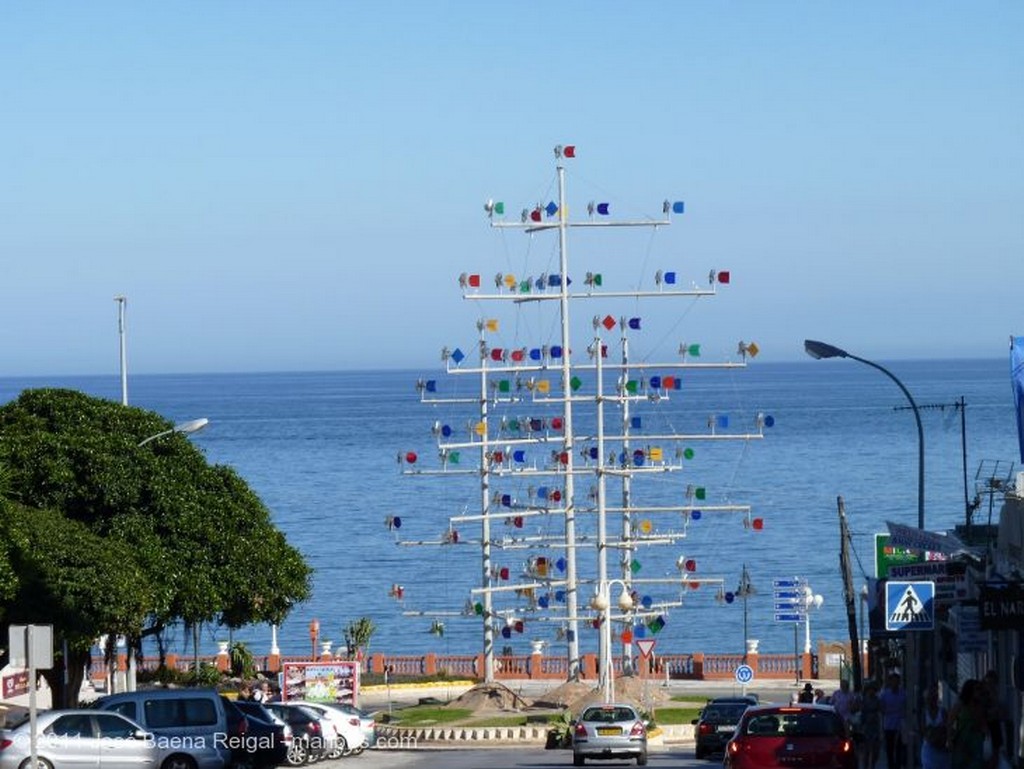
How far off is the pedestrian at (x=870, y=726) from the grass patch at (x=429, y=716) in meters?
21.6

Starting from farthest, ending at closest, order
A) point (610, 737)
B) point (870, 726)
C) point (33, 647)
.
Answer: point (610, 737)
point (870, 726)
point (33, 647)

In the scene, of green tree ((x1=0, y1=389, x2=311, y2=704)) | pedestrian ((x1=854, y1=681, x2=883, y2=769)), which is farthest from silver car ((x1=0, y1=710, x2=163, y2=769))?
pedestrian ((x1=854, y1=681, x2=883, y2=769))

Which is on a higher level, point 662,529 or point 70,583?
point 70,583

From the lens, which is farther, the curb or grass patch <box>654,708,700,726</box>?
grass patch <box>654,708,700,726</box>

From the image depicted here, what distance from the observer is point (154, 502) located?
136 ft

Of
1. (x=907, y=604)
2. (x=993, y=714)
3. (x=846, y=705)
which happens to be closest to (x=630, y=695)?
(x=846, y=705)

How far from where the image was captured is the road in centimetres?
3806

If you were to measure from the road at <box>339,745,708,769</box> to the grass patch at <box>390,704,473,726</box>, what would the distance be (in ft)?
19.8

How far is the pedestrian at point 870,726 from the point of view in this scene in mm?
30312

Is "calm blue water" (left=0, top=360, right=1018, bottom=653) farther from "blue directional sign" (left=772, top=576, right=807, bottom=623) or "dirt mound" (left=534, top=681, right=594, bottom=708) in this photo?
"dirt mound" (left=534, top=681, right=594, bottom=708)

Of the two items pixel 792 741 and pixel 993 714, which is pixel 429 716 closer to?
pixel 792 741

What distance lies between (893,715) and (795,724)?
12.9 ft

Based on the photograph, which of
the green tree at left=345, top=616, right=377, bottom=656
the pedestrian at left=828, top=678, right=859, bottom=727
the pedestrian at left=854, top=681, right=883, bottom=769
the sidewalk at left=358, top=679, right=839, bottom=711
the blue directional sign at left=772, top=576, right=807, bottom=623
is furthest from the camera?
the green tree at left=345, top=616, right=377, bottom=656

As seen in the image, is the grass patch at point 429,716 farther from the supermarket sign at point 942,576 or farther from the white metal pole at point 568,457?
the supermarket sign at point 942,576
